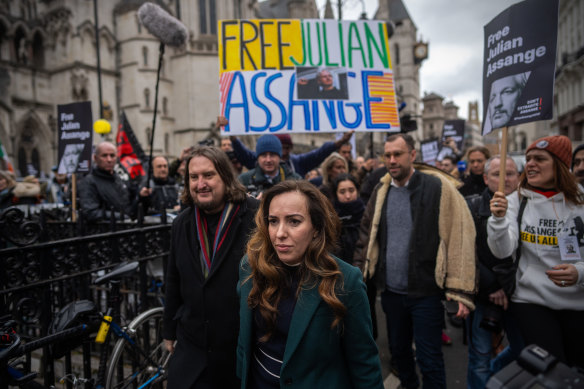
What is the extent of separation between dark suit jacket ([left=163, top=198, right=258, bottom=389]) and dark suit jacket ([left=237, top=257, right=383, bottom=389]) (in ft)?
1.50

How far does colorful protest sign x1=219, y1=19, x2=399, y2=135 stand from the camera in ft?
14.9

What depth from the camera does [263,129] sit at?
448cm

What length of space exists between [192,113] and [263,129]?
1182 inches

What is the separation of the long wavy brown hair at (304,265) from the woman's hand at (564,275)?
1546 millimetres

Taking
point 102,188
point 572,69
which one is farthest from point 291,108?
point 572,69

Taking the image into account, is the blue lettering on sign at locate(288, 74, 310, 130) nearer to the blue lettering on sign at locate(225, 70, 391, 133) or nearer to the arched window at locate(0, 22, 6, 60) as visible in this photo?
the blue lettering on sign at locate(225, 70, 391, 133)

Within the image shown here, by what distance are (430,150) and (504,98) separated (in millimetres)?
8819

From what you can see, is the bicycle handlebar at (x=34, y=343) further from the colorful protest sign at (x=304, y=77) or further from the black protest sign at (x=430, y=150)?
the black protest sign at (x=430, y=150)

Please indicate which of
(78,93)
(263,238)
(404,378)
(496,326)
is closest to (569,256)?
(496,326)

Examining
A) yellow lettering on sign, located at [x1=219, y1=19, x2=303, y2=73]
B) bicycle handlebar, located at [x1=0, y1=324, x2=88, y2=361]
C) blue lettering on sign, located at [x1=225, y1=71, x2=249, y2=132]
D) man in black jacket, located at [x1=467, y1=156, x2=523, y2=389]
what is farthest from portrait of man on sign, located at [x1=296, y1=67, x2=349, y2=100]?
bicycle handlebar, located at [x1=0, y1=324, x2=88, y2=361]

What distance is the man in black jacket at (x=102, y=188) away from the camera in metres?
4.72

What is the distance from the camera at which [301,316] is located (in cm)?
167

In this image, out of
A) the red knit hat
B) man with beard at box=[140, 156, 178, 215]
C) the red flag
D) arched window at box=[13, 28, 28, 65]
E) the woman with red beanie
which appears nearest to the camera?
the woman with red beanie

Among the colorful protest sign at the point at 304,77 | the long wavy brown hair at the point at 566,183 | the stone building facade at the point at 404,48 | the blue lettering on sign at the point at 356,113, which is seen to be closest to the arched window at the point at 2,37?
the colorful protest sign at the point at 304,77
